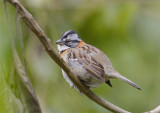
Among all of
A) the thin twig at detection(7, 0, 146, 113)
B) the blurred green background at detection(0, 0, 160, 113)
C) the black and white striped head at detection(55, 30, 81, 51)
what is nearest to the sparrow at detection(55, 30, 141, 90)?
the black and white striped head at detection(55, 30, 81, 51)

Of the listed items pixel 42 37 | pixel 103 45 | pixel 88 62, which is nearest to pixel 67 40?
pixel 88 62

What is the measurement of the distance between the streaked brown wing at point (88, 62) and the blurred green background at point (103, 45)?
0.67 metres

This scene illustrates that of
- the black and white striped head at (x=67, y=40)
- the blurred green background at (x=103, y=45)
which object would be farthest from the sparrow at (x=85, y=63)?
the blurred green background at (x=103, y=45)

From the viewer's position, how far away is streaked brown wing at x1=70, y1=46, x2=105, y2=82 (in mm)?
3502

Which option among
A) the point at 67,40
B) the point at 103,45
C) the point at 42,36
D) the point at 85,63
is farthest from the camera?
the point at 103,45

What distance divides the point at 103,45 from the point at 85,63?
1.56m

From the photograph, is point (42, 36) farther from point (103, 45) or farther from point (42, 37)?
point (103, 45)

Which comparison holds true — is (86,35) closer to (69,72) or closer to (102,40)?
(102,40)

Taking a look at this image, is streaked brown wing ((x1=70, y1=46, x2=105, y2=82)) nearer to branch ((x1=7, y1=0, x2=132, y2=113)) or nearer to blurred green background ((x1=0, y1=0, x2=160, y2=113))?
branch ((x1=7, y1=0, x2=132, y2=113))

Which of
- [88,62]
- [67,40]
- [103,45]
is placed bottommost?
[103,45]

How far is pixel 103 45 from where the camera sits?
17.1ft

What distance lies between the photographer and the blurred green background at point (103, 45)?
4.57 meters

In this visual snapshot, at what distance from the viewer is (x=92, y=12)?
17.1 ft

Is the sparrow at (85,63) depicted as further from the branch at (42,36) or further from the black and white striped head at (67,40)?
the branch at (42,36)
